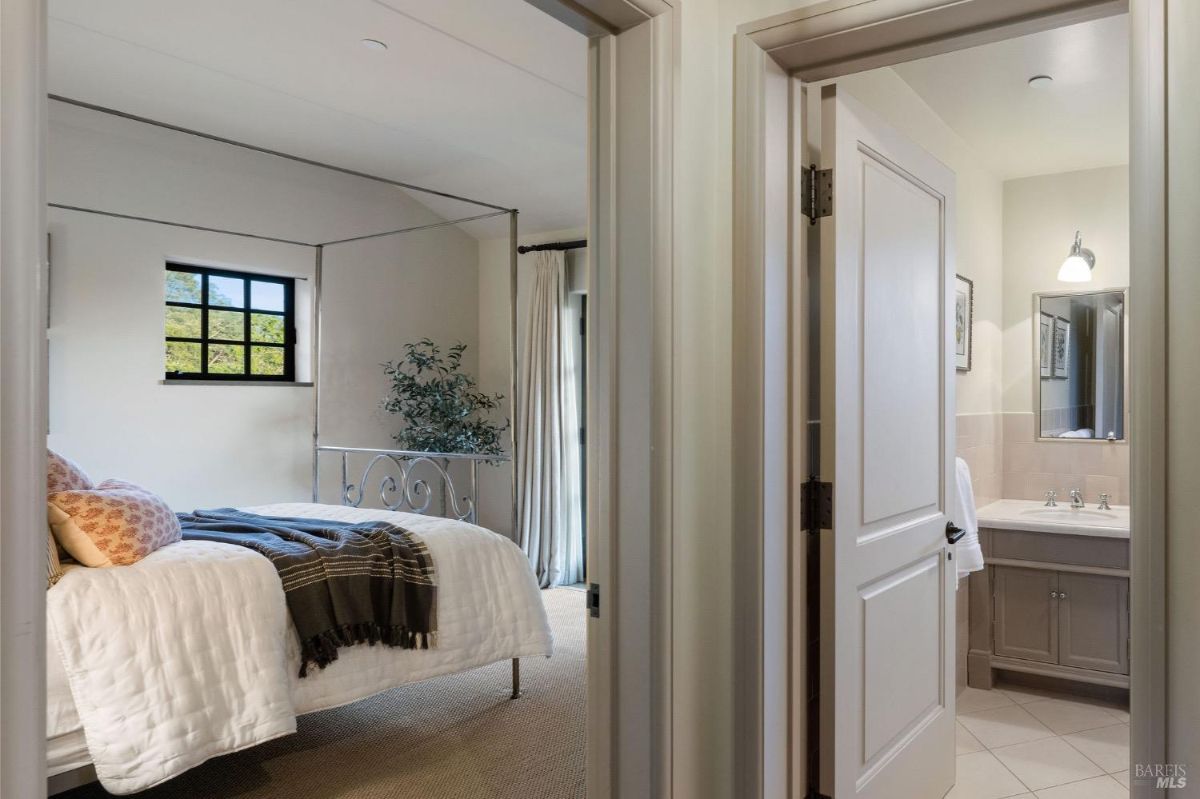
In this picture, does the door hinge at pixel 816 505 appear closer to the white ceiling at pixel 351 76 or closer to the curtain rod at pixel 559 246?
the white ceiling at pixel 351 76

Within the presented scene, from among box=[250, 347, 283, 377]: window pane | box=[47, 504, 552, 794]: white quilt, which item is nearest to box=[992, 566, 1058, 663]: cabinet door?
box=[47, 504, 552, 794]: white quilt

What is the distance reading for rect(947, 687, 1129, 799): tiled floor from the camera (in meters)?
2.87

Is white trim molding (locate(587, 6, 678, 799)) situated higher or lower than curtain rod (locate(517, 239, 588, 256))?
lower

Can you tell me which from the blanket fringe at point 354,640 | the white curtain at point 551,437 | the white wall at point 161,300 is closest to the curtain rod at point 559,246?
the white curtain at point 551,437

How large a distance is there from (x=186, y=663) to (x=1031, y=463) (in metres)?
3.94

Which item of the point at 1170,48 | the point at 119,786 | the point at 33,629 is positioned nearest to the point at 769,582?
the point at 1170,48

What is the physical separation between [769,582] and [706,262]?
0.70 m

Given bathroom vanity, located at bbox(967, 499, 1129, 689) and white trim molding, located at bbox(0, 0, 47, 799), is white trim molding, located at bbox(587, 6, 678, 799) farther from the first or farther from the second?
bathroom vanity, located at bbox(967, 499, 1129, 689)

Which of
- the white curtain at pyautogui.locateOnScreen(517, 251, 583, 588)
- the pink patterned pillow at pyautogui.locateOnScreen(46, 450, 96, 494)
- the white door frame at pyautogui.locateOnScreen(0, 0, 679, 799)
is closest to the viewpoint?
the white door frame at pyautogui.locateOnScreen(0, 0, 679, 799)

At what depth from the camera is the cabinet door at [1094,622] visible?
3.55 m

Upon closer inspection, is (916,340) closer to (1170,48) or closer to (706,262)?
(706,262)

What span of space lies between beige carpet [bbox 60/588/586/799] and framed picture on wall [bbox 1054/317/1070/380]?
2.88 m

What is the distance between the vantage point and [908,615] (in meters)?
2.37

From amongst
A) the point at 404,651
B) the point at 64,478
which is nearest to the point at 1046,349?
the point at 404,651
